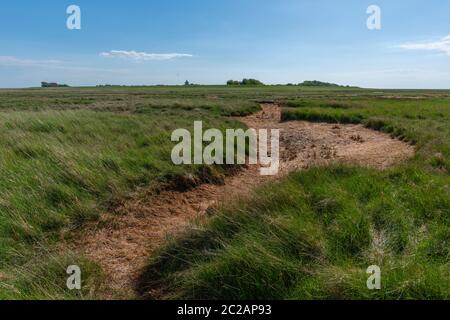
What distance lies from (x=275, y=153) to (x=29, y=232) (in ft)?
27.3

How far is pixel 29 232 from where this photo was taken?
4.30 meters

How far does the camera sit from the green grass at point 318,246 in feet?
9.33

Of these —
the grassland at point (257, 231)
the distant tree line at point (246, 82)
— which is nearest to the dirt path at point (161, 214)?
the grassland at point (257, 231)

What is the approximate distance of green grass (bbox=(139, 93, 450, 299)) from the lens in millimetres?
2844

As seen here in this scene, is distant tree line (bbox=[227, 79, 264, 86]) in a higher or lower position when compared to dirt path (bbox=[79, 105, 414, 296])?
higher

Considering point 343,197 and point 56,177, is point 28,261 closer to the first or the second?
point 56,177

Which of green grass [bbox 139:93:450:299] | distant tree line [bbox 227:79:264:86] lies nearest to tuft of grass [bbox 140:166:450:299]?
green grass [bbox 139:93:450:299]

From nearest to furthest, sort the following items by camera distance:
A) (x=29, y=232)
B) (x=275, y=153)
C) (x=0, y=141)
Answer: (x=29, y=232) < (x=0, y=141) < (x=275, y=153)

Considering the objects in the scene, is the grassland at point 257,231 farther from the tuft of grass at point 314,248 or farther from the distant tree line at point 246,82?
the distant tree line at point 246,82

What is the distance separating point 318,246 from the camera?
3.37 metres

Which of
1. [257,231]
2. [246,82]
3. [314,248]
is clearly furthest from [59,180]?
[246,82]

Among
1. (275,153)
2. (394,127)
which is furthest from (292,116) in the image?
(275,153)

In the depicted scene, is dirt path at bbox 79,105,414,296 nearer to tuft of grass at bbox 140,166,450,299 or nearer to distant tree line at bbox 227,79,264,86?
tuft of grass at bbox 140,166,450,299

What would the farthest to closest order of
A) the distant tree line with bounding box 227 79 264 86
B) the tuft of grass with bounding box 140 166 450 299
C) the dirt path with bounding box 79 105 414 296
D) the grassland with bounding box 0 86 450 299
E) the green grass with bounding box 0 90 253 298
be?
the distant tree line with bounding box 227 79 264 86, the dirt path with bounding box 79 105 414 296, the green grass with bounding box 0 90 253 298, the grassland with bounding box 0 86 450 299, the tuft of grass with bounding box 140 166 450 299
